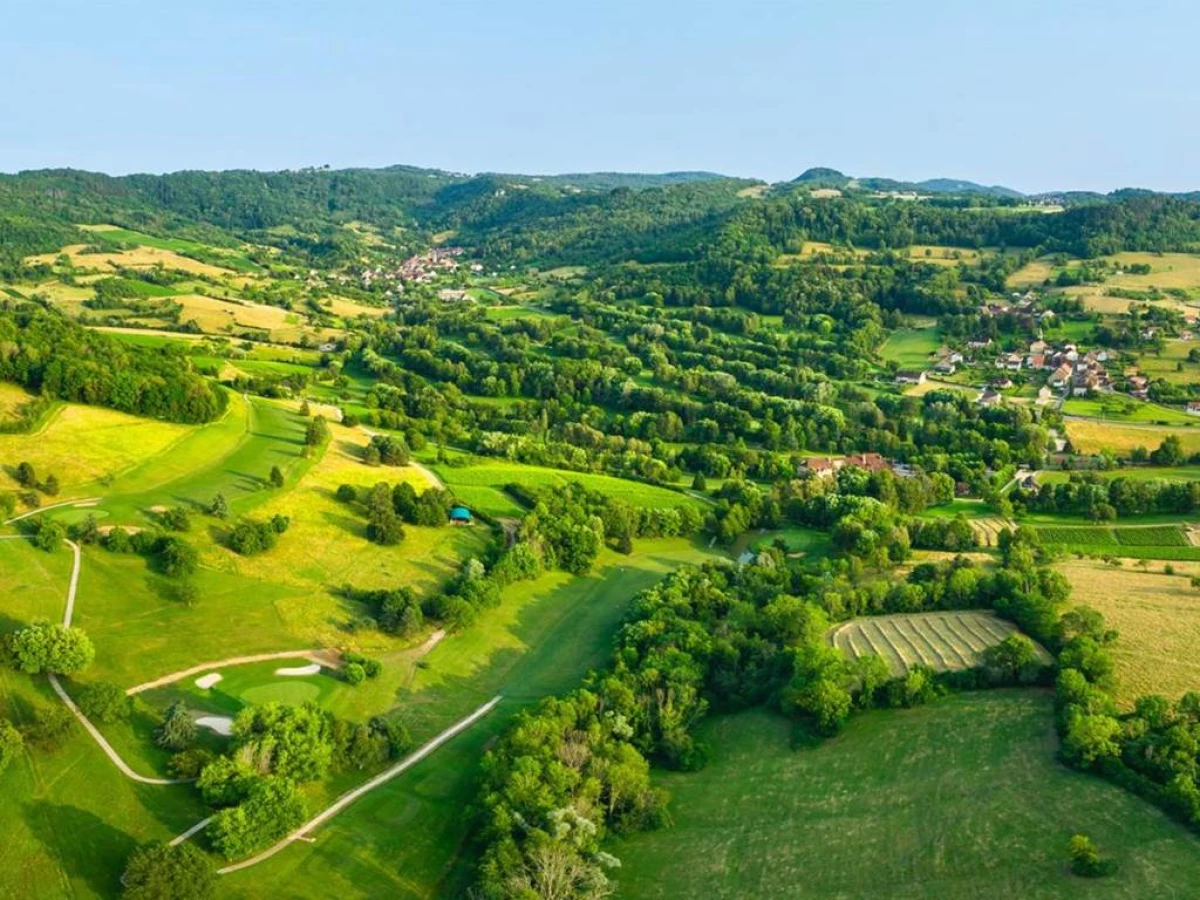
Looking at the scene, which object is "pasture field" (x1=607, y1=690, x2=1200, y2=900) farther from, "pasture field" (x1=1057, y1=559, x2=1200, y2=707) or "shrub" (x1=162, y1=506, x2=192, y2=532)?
"shrub" (x1=162, y1=506, x2=192, y2=532)

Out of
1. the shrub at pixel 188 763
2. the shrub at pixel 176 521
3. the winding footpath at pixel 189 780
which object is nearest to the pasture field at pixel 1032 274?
the winding footpath at pixel 189 780


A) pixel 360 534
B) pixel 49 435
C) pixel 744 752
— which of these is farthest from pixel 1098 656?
pixel 49 435

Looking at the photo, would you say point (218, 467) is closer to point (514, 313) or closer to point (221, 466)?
point (221, 466)

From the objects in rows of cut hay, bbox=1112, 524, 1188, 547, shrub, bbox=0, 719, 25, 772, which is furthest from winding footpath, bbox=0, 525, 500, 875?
rows of cut hay, bbox=1112, 524, 1188, 547

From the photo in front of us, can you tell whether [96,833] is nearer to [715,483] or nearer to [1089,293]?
[715,483]

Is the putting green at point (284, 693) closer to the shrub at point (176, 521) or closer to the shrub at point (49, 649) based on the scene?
the shrub at point (49, 649)

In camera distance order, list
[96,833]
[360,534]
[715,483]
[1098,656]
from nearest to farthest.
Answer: [96,833] → [1098,656] → [360,534] → [715,483]

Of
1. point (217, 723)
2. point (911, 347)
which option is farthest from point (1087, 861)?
point (911, 347)
